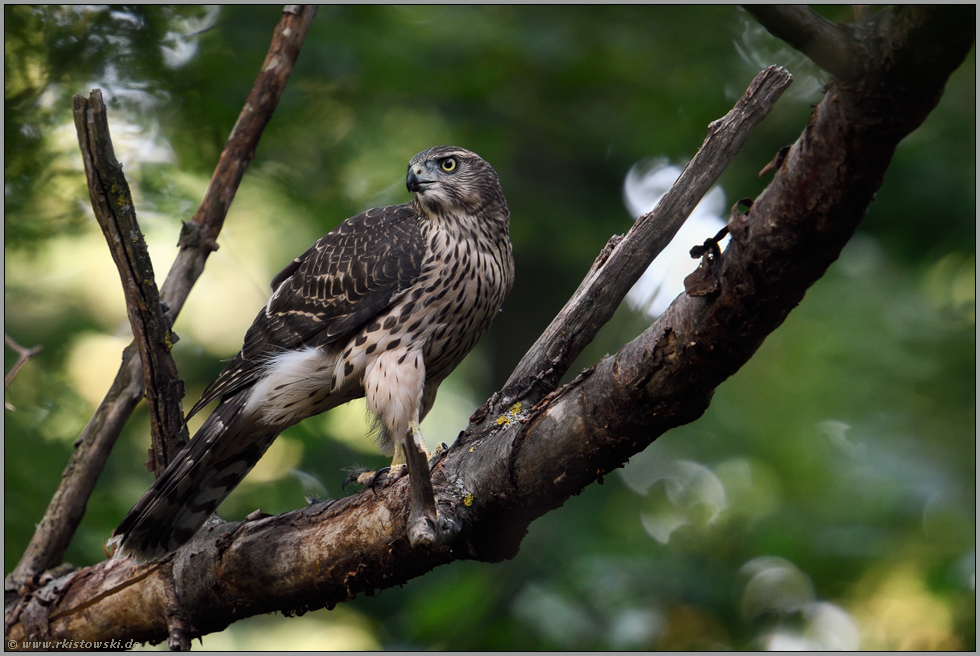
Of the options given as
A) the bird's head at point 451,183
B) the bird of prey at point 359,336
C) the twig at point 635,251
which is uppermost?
the bird's head at point 451,183

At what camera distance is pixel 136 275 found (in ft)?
10.5

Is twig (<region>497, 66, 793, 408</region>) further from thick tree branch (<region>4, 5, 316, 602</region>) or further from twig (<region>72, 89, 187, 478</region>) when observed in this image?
thick tree branch (<region>4, 5, 316, 602</region>)

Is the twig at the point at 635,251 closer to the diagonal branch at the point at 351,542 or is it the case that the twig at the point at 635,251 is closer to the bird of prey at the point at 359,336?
the diagonal branch at the point at 351,542

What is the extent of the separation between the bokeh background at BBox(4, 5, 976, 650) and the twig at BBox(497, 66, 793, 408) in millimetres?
1188

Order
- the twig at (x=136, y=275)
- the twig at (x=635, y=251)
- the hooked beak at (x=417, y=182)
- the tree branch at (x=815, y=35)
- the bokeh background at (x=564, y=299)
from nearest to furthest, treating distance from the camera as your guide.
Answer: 1. the tree branch at (x=815, y=35)
2. the twig at (x=635, y=251)
3. the twig at (x=136, y=275)
4. the hooked beak at (x=417, y=182)
5. the bokeh background at (x=564, y=299)

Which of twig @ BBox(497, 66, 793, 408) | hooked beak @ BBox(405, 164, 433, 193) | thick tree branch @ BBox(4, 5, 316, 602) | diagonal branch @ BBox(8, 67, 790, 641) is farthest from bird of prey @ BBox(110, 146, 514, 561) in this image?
twig @ BBox(497, 66, 793, 408)

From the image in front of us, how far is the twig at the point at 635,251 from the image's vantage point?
252 cm

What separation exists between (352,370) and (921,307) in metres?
4.21

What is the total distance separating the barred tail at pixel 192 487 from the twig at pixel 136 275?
6.5 inches

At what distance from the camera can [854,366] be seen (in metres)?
5.59

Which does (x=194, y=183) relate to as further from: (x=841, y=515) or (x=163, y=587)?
(x=841, y=515)

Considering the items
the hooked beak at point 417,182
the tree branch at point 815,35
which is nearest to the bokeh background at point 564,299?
the hooked beak at point 417,182

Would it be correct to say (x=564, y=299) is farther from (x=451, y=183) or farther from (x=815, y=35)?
(x=815, y=35)

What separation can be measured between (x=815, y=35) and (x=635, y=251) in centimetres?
154
